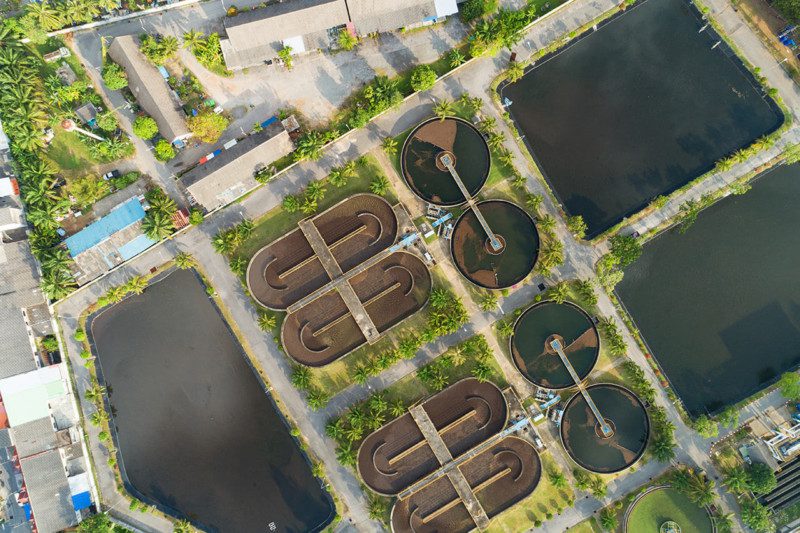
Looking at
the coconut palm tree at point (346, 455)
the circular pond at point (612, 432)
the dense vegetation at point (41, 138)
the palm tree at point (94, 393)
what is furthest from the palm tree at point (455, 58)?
the palm tree at point (94, 393)

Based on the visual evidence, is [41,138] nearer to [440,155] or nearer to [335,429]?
[440,155]

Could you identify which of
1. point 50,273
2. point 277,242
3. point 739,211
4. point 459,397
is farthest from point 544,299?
point 50,273

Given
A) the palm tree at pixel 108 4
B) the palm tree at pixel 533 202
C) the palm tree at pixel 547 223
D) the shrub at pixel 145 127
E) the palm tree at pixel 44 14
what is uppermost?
the palm tree at pixel 44 14

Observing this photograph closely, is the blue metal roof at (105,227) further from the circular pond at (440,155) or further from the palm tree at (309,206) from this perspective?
the circular pond at (440,155)

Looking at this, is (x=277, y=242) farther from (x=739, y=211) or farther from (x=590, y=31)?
(x=739, y=211)

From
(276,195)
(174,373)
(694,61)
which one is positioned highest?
(276,195)

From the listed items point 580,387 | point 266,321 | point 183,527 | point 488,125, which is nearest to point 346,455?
point 266,321
